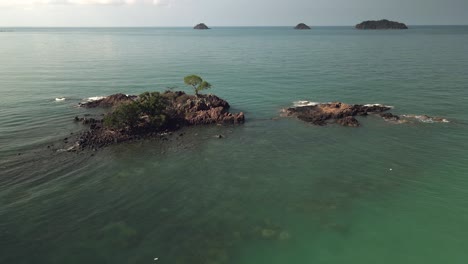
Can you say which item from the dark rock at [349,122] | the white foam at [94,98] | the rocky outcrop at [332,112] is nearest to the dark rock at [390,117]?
the rocky outcrop at [332,112]

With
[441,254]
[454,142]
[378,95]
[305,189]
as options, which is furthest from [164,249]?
[378,95]

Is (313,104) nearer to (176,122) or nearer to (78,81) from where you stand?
(176,122)

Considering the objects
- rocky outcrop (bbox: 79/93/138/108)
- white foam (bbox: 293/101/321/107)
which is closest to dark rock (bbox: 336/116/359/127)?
white foam (bbox: 293/101/321/107)

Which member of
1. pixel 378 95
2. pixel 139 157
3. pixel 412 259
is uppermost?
pixel 378 95

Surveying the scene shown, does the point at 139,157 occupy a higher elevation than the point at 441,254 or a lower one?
higher

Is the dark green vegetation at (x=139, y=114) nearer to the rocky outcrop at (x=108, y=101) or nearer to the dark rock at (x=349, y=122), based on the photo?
the rocky outcrop at (x=108, y=101)

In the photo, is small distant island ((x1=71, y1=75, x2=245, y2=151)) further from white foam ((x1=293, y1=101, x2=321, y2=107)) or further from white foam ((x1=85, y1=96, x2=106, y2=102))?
white foam ((x1=293, y1=101, x2=321, y2=107))
